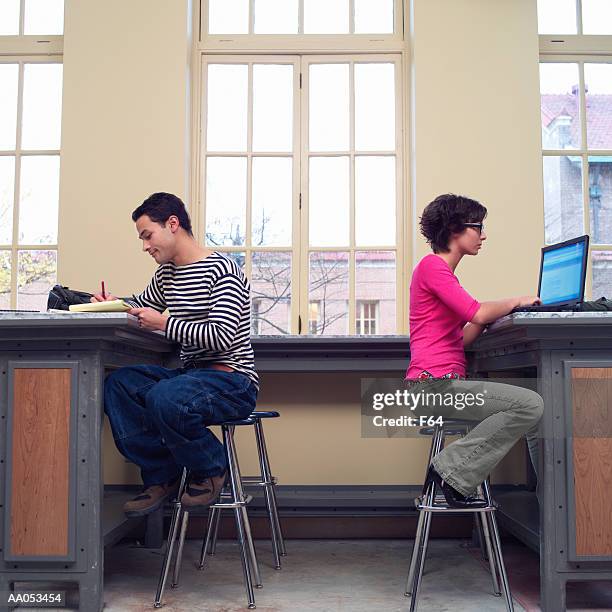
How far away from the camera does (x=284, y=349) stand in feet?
12.2

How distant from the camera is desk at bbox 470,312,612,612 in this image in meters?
2.55

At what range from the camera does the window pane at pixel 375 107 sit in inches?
167

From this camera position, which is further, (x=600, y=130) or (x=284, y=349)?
(x=600, y=130)

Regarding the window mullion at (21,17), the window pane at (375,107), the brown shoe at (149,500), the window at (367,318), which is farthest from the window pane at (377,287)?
the window mullion at (21,17)

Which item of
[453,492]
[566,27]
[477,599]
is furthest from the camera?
[566,27]

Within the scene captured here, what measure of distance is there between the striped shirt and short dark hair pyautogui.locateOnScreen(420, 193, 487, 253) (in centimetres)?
74

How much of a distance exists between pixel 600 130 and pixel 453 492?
2.52 m

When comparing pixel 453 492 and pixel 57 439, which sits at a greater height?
pixel 57 439

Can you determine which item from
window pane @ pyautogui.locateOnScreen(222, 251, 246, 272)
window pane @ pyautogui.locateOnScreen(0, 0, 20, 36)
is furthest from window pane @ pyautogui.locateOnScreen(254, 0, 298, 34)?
window pane @ pyautogui.locateOnScreen(0, 0, 20, 36)

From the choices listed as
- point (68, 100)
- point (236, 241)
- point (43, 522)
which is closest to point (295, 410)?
point (236, 241)

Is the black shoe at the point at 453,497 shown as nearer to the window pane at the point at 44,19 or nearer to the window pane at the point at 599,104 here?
the window pane at the point at 599,104

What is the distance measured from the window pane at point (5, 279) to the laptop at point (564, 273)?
272cm

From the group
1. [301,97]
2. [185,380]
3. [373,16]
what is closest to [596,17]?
[373,16]

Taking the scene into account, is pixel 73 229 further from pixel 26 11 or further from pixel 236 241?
pixel 26 11
